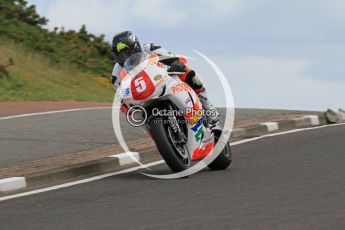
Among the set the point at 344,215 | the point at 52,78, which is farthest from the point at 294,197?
the point at 52,78

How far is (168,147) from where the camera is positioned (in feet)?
35.4

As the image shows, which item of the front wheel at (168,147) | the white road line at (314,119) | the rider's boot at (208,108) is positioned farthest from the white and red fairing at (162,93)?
the white road line at (314,119)

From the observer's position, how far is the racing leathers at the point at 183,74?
11328mm

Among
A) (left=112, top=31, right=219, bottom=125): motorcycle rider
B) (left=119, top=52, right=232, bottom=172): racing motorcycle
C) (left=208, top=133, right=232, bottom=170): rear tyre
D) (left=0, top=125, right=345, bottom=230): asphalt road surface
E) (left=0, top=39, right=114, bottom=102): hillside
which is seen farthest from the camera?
(left=0, top=39, right=114, bottom=102): hillside

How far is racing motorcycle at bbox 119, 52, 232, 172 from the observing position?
35.6ft

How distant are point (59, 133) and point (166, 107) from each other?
191 inches

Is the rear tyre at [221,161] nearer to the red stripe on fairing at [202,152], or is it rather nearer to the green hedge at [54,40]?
the red stripe on fairing at [202,152]

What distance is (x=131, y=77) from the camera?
1092 cm

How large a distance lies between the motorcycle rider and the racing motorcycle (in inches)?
3.5

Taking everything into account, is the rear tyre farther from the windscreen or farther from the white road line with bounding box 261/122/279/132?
the white road line with bounding box 261/122/279/132

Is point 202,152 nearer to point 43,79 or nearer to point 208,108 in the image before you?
point 208,108

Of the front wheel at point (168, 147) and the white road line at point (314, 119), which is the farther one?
the white road line at point (314, 119)

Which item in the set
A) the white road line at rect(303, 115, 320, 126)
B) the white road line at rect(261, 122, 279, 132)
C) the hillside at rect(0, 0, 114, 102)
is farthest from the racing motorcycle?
the hillside at rect(0, 0, 114, 102)
